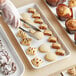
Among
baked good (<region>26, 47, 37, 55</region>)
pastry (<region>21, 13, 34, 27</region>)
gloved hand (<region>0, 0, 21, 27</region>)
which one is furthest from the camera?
pastry (<region>21, 13, 34, 27</region>)

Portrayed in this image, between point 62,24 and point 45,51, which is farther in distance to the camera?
point 62,24

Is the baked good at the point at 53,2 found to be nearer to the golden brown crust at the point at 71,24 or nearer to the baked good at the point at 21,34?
the golden brown crust at the point at 71,24

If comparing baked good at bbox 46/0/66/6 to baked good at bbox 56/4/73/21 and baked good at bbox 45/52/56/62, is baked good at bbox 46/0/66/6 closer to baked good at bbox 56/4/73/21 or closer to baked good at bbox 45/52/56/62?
baked good at bbox 56/4/73/21

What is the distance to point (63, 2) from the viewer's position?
76.8 inches

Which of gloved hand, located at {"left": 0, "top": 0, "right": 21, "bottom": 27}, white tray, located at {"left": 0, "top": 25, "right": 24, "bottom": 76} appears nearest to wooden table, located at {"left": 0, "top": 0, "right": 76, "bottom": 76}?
white tray, located at {"left": 0, "top": 25, "right": 24, "bottom": 76}

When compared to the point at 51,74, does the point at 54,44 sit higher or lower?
higher

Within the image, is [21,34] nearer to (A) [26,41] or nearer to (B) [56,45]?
(A) [26,41]

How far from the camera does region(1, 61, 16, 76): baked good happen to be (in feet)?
5.37

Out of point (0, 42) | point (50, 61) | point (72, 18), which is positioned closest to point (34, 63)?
point (50, 61)

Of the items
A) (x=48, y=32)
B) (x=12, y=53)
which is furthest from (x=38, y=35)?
(x=12, y=53)

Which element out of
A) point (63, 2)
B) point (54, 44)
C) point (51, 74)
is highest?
A: point (63, 2)

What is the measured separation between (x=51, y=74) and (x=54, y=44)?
0.58 feet

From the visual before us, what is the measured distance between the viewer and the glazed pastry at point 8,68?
1.64 meters

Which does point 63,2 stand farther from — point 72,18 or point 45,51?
point 45,51
